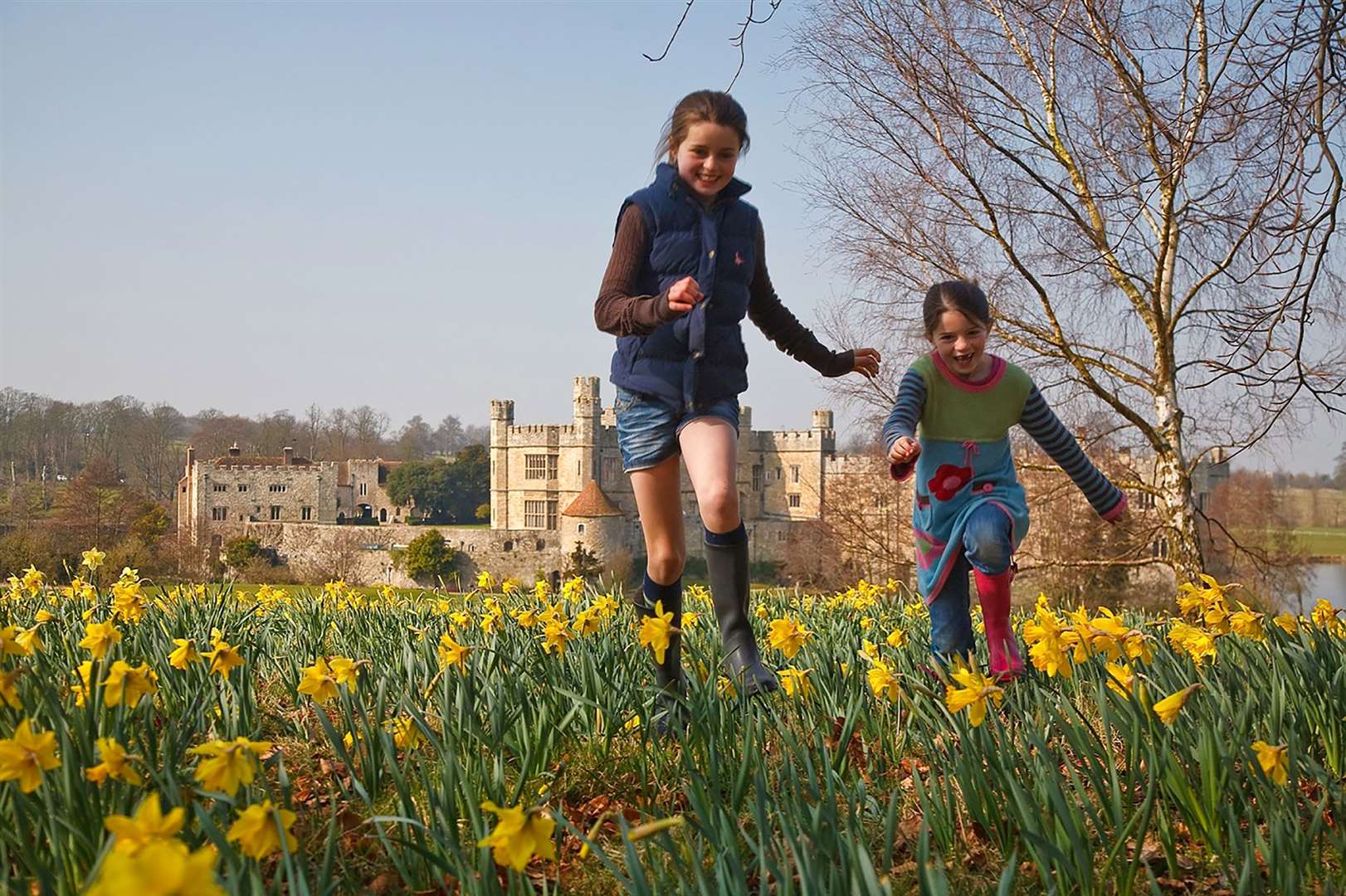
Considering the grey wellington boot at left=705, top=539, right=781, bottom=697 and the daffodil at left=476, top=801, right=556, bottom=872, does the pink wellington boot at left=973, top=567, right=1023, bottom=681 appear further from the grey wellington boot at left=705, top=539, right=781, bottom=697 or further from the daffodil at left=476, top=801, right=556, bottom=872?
the daffodil at left=476, top=801, right=556, bottom=872

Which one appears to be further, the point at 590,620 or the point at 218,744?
the point at 590,620

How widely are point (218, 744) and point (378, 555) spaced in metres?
42.7

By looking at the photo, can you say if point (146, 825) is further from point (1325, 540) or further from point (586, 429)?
point (586, 429)

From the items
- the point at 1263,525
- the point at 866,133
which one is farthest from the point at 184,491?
the point at 866,133

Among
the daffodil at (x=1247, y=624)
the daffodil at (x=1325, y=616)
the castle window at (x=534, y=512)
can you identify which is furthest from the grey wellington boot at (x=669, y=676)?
the castle window at (x=534, y=512)

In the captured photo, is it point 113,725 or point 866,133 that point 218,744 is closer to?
point 113,725

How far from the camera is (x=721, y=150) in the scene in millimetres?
2457

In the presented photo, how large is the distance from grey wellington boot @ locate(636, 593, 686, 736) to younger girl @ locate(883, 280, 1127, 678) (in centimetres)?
57

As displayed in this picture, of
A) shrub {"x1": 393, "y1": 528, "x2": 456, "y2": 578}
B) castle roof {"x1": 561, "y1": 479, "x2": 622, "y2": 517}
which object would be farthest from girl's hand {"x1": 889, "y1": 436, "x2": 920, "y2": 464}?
shrub {"x1": 393, "y1": 528, "x2": 456, "y2": 578}

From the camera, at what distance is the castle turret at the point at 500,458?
46.7 meters

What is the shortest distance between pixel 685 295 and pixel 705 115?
1.70 ft

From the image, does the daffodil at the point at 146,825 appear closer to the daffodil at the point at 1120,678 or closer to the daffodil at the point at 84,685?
the daffodil at the point at 84,685

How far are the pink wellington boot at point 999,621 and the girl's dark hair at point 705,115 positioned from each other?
1.11 meters

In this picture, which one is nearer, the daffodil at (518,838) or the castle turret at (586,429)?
the daffodil at (518,838)
